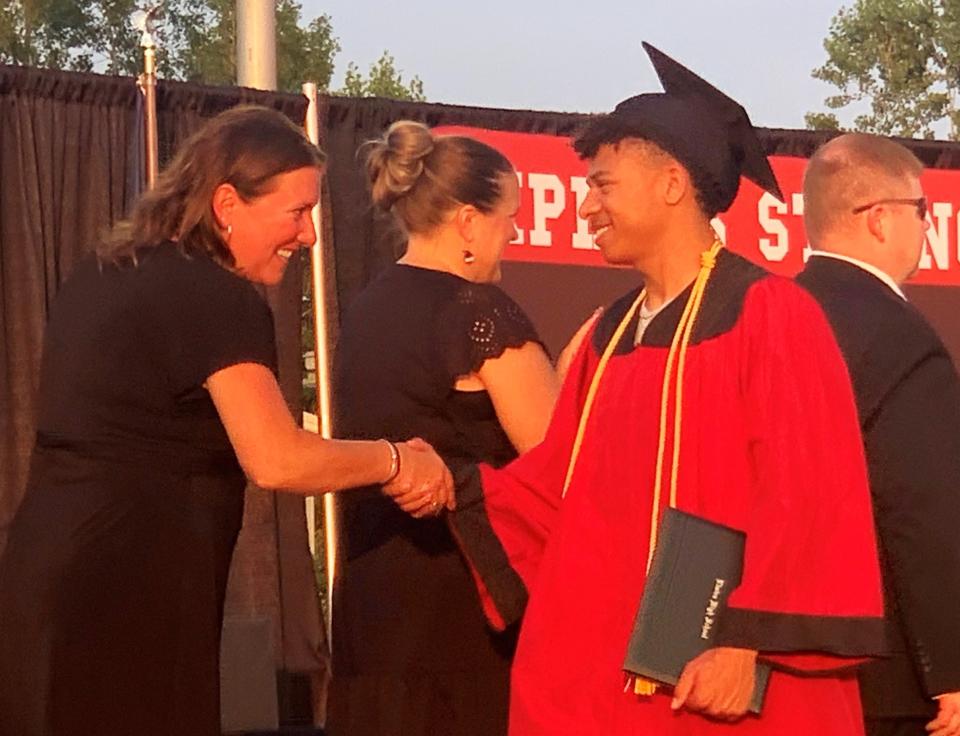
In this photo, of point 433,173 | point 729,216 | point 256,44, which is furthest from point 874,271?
point 256,44

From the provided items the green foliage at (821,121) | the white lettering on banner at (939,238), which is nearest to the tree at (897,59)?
the green foliage at (821,121)

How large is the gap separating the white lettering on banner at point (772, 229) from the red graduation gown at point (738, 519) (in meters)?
4.36

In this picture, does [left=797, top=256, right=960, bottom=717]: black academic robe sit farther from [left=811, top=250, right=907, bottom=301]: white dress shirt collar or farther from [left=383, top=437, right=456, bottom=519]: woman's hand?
[left=383, top=437, right=456, bottom=519]: woman's hand

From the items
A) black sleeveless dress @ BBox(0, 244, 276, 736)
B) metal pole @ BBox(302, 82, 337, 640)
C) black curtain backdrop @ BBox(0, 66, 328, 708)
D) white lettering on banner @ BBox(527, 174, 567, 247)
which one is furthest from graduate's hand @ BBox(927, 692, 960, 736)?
white lettering on banner @ BBox(527, 174, 567, 247)

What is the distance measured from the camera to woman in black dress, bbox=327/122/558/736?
2975 mm

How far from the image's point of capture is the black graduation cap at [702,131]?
2436 millimetres

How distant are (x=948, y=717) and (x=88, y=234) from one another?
150 inches

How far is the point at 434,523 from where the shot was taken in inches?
119

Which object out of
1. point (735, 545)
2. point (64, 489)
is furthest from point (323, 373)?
point (735, 545)

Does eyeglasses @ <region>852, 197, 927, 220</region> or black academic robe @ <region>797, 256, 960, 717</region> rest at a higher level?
eyeglasses @ <region>852, 197, 927, 220</region>

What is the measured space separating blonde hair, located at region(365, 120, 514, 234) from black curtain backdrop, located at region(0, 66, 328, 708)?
9.77ft

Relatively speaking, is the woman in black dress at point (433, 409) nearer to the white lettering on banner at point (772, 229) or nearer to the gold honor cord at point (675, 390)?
the gold honor cord at point (675, 390)

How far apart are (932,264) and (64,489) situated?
16.7 feet

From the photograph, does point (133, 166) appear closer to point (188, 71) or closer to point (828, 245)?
point (828, 245)
